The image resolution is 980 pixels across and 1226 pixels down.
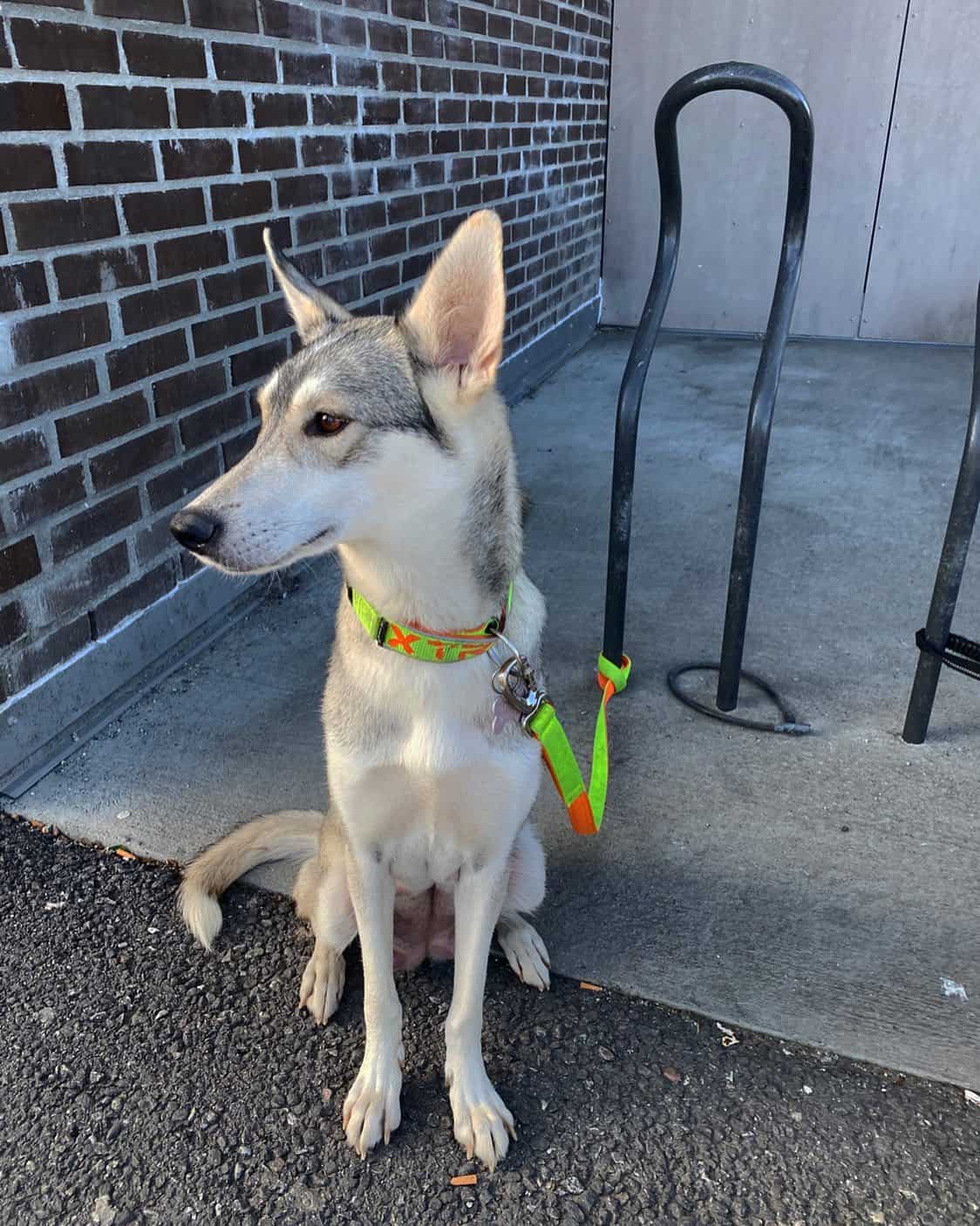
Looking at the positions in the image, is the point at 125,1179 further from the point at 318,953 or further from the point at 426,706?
the point at 426,706

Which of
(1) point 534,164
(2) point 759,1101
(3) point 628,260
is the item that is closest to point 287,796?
(2) point 759,1101

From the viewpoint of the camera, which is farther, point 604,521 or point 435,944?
point 604,521

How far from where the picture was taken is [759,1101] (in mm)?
1848

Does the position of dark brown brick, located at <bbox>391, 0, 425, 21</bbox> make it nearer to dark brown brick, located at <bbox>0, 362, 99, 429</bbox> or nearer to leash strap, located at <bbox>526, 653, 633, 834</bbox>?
dark brown brick, located at <bbox>0, 362, 99, 429</bbox>

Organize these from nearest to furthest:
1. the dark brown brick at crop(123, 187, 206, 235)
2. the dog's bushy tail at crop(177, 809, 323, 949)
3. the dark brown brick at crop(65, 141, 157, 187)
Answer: the dog's bushy tail at crop(177, 809, 323, 949)
the dark brown brick at crop(65, 141, 157, 187)
the dark brown brick at crop(123, 187, 206, 235)

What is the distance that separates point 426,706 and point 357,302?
10.4ft

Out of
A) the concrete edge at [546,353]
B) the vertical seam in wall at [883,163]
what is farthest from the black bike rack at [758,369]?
the vertical seam in wall at [883,163]

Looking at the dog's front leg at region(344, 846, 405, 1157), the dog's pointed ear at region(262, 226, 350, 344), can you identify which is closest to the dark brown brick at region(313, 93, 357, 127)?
the dog's pointed ear at region(262, 226, 350, 344)

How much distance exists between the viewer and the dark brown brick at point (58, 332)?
100.0 inches

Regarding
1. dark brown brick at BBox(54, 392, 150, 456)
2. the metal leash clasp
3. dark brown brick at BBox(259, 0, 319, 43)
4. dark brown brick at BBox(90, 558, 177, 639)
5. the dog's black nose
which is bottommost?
dark brown brick at BBox(90, 558, 177, 639)

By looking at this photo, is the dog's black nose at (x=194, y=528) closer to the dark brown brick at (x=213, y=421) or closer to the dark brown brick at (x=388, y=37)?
the dark brown brick at (x=213, y=421)

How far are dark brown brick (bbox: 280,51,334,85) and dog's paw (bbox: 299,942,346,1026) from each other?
329 cm

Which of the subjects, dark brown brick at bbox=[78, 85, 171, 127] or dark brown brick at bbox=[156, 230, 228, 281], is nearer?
dark brown brick at bbox=[78, 85, 171, 127]

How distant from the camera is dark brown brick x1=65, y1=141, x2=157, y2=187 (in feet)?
8.61
